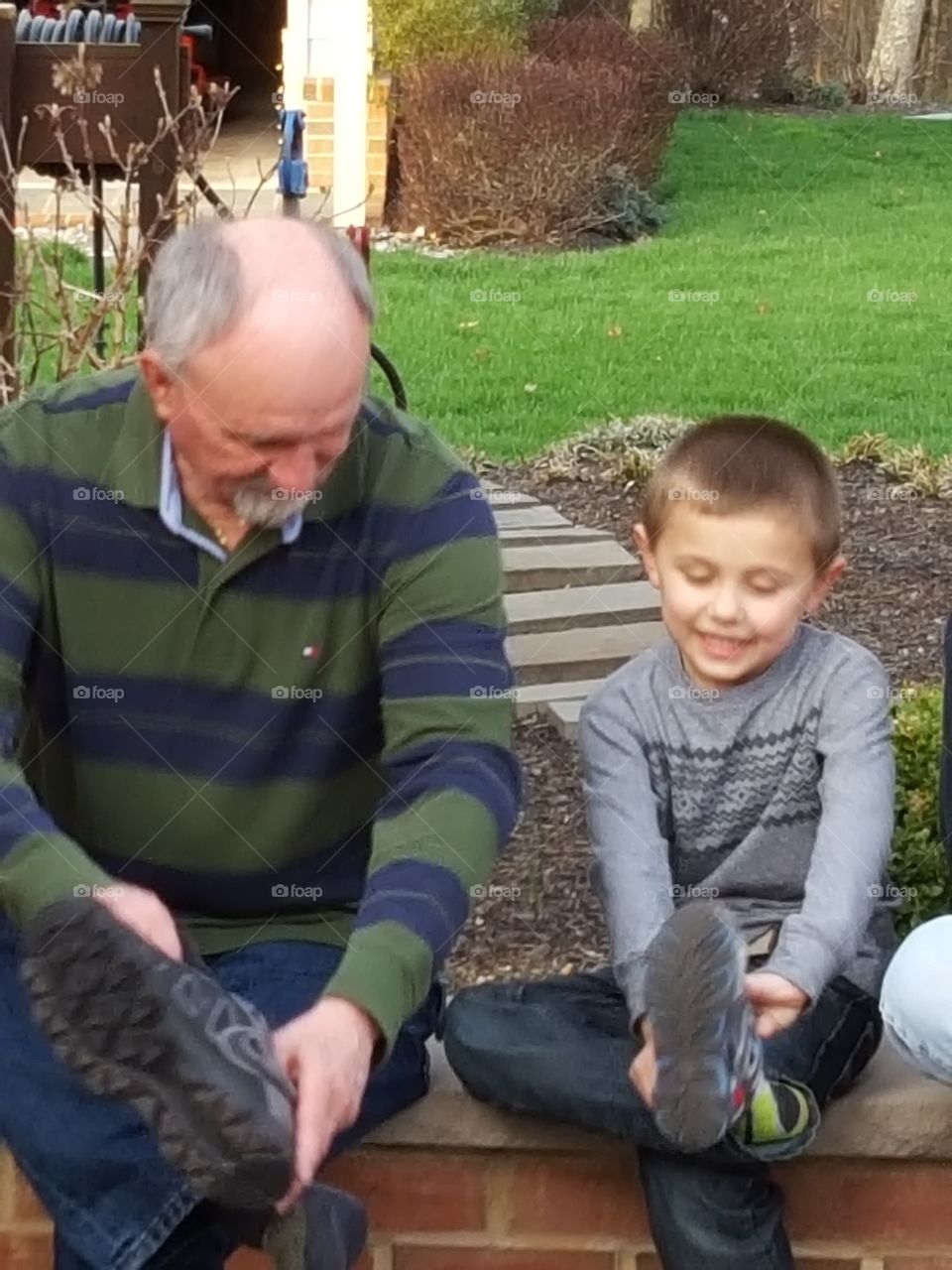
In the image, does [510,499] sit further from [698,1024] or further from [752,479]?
[698,1024]

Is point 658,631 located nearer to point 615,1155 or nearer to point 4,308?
point 4,308

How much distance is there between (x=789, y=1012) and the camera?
2186mm

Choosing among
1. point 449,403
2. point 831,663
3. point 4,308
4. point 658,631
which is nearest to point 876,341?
point 449,403

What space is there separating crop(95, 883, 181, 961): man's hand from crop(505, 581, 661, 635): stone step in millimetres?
2282

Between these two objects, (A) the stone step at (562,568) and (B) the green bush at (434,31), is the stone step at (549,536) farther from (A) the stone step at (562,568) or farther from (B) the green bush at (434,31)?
(B) the green bush at (434,31)

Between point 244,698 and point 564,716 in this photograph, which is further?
point 564,716

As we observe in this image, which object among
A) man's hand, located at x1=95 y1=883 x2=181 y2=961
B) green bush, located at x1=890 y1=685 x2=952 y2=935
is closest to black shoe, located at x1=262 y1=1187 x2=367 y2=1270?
man's hand, located at x1=95 y1=883 x2=181 y2=961

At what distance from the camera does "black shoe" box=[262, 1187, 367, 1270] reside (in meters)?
1.89

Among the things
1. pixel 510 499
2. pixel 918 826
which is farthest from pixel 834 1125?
pixel 510 499

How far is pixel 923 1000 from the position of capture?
2.13 meters

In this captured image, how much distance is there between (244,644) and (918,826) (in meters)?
1.09

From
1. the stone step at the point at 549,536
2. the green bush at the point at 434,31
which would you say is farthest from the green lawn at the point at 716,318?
the green bush at the point at 434,31

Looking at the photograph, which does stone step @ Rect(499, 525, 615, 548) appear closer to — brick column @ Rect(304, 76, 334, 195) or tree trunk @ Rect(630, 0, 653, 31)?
brick column @ Rect(304, 76, 334, 195)

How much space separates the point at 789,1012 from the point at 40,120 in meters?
2.59
